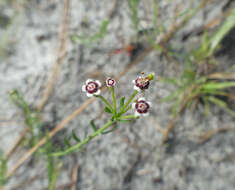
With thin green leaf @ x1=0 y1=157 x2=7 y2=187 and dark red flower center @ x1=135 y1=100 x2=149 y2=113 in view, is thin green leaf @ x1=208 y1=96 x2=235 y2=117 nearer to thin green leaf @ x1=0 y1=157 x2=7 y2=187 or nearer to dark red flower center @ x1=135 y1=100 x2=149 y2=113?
dark red flower center @ x1=135 y1=100 x2=149 y2=113

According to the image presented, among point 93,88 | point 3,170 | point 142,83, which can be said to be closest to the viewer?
point 142,83

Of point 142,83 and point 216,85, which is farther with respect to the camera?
point 216,85

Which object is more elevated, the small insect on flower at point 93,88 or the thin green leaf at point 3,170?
the small insect on flower at point 93,88

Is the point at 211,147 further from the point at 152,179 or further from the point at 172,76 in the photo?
the point at 172,76

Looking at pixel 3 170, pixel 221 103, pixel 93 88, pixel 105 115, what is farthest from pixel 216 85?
pixel 3 170

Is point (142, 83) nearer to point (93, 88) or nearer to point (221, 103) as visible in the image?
point (93, 88)

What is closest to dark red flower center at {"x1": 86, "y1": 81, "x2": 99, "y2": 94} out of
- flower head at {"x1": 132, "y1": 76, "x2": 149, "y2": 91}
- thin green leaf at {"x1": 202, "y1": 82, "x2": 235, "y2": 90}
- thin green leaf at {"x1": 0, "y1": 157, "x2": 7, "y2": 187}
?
flower head at {"x1": 132, "y1": 76, "x2": 149, "y2": 91}

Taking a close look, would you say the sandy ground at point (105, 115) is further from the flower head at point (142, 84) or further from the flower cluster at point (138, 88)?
the flower head at point (142, 84)

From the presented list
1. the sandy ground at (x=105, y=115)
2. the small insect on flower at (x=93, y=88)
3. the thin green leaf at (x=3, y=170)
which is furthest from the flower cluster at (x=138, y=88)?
the thin green leaf at (x=3, y=170)
